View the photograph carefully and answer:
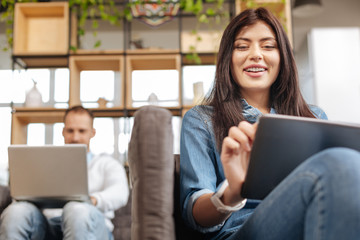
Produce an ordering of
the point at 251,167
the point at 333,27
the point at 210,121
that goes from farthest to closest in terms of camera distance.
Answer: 1. the point at 333,27
2. the point at 210,121
3. the point at 251,167

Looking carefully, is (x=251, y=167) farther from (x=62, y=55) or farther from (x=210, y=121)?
(x=62, y=55)

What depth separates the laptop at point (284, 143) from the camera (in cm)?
79

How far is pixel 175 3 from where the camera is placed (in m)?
3.42

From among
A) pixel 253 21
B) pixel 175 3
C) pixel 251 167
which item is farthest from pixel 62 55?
pixel 251 167

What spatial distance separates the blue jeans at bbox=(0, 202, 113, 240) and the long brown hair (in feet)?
2.49

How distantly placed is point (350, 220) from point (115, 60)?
9.10ft

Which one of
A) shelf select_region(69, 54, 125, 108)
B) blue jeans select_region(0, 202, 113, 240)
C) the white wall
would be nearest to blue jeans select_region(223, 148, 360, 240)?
blue jeans select_region(0, 202, 113, 240)

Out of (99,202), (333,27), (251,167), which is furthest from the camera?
(333,27)

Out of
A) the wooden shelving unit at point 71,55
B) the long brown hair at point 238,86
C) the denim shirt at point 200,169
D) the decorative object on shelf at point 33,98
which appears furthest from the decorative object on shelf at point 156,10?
the denim shirt at point 200,169

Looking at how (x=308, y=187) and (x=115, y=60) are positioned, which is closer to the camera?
(x=308, y=187)

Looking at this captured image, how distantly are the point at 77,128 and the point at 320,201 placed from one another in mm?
1912

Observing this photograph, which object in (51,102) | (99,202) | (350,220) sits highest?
(51,102)

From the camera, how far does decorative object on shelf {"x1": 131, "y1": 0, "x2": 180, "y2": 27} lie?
3.41 m

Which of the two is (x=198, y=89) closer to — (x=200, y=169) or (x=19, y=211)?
(x=19, y=211)
